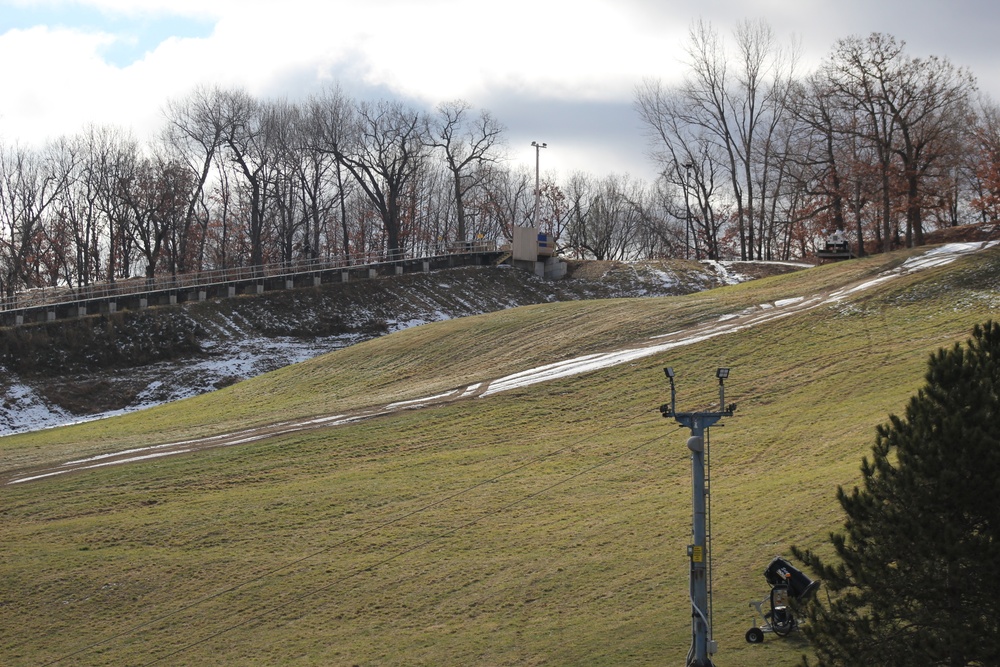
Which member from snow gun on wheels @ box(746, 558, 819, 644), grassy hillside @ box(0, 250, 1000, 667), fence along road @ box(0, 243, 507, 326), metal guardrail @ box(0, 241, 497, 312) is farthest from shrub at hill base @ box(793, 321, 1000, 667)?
metal guardrail @ box(0, 241, 497, 312)

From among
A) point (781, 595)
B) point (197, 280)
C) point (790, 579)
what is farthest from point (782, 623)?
point (197, 280)

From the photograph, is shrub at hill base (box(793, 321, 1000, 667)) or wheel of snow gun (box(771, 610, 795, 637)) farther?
wheel of snow gun (box(771, 610, 795, 637))

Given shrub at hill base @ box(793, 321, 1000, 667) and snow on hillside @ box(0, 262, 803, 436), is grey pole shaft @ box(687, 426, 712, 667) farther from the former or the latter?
snow on hillside @ box(0, 262, 803, 436)

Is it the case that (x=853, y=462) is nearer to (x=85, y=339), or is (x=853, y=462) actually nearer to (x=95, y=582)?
(x=95, y=582)

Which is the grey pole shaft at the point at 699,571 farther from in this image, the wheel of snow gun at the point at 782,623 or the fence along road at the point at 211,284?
the fence along road at the point at 211,284

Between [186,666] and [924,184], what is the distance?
149 feet

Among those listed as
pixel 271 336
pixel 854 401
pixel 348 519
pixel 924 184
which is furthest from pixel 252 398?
pixel 924 184

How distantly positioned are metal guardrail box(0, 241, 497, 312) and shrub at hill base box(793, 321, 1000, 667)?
2008 inches

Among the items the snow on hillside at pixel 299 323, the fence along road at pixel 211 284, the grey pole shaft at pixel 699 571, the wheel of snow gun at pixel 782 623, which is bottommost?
the wheel of snow gun at pixel 782 623

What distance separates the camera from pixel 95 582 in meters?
22.2

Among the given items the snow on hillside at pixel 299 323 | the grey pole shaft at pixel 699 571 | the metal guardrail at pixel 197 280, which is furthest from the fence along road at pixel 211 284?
the grey pole shaft at pixel 699 571

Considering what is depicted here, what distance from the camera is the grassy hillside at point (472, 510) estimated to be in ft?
61.6

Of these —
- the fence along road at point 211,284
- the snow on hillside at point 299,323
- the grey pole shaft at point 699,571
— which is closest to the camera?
the grey pole shaft at point 699,571

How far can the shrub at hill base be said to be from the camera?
11273mm
